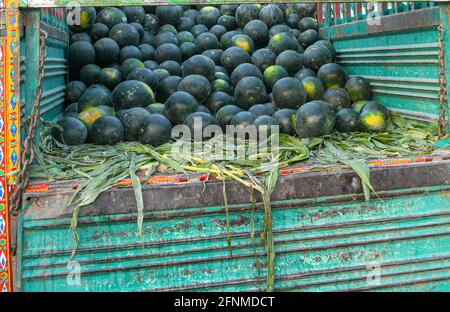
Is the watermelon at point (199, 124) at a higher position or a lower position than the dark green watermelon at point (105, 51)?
lower

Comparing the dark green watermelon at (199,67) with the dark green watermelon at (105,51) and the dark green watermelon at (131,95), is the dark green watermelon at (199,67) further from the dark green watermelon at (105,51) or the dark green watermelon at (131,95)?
the dark green watermelon at (105,51)

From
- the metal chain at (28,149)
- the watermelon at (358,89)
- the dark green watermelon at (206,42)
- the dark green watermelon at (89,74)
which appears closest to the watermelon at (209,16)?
the dark green watermelon at (206,42)

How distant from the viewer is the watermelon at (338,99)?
4098 mm

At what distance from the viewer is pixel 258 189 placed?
244cm

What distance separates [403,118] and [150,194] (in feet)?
8.01

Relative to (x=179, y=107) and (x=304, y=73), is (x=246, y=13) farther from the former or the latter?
(x=179, y=107)

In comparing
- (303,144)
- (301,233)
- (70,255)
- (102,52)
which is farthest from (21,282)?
(102,52)

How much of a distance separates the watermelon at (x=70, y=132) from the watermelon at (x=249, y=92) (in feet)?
4.69

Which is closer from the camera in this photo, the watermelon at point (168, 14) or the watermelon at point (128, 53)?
the watermelon at point (128, 53)

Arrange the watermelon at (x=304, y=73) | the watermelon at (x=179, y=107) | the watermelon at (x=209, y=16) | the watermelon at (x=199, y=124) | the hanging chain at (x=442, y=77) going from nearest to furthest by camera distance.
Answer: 1. the hanging chain at (x=442, y=77)
2. the watermelon at (x=199, y=124)
3. the watermelon at (x=179, y=107)
4. the watermelon at (x=304, y=73)
5. the watermelon at (x=209, y=16)

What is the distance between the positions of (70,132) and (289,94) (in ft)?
6.06

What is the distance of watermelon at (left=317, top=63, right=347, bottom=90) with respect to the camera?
441cm

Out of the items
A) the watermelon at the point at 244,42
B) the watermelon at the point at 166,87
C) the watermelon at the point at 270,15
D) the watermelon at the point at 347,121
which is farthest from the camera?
the watermelon at the point at 270,15

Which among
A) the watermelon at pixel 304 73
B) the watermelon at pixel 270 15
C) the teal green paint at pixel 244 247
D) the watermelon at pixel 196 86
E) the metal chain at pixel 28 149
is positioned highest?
the watermelon at pixel 270 15
